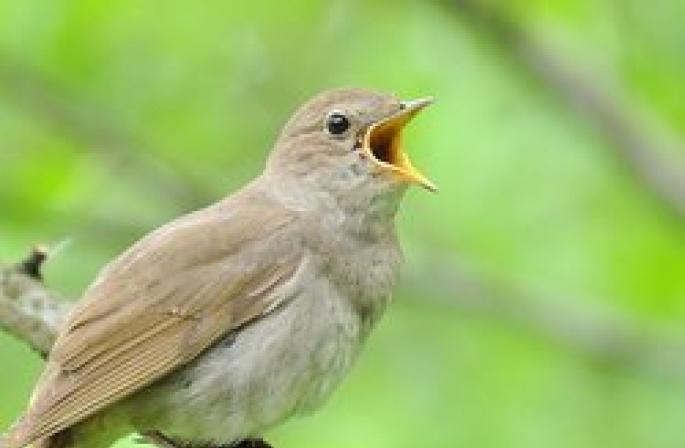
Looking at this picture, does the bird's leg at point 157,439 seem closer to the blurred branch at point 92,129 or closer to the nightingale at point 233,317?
the nightingale at point 233,317

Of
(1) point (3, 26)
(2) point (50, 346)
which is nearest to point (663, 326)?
(1) point (3, 26)

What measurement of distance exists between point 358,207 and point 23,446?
1.52m

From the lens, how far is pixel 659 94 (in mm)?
12828

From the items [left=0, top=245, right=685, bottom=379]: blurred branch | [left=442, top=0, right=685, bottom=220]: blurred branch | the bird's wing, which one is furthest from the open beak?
[left=0, top=245, right=685, bottom=379]: blurred branch

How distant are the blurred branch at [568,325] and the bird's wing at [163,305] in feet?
10.5

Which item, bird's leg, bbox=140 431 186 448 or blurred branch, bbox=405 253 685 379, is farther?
blurred branch, bbox=405 253 685 379

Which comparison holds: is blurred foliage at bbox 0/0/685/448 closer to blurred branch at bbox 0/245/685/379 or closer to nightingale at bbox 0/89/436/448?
blurred branch at bbox 0/245/685/379

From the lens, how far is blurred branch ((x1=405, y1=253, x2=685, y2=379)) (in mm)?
12828

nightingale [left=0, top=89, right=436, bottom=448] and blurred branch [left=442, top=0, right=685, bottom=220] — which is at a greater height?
blurred branch [left=442, top=0, right=685, bottom=220]

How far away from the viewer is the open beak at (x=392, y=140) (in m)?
9.65

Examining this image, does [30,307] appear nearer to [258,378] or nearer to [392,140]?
[258,378]

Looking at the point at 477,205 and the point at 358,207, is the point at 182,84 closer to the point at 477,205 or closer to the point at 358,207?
the point at 477,205

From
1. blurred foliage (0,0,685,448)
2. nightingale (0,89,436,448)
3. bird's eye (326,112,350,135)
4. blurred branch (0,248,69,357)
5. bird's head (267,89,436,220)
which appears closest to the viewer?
nightingale (0,89,436,448)

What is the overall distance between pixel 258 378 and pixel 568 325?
12.8ft
